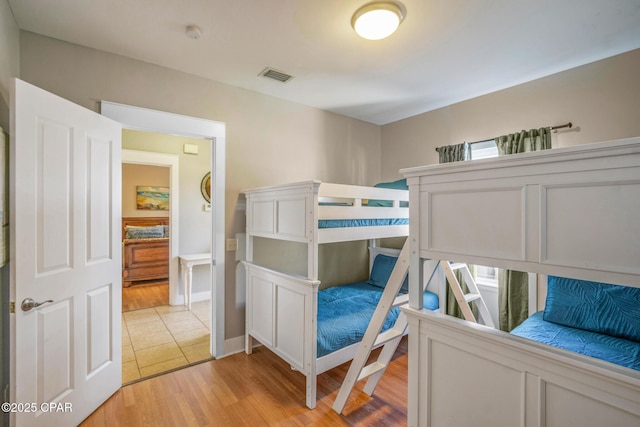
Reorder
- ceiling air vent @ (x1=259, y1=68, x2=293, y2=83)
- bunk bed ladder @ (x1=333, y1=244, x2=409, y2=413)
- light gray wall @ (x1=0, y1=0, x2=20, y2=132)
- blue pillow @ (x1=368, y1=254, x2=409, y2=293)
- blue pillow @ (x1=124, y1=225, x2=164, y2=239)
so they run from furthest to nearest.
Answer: blue pillow @ (x1=124, y1=225, x2=164, y2=239) → blue pillow @ (x1=368, y1=254, x2=409, y2=293) → ceiling air vent @ (x1=259, y1=68, x2=293, y2=83) → bunk bed ladder @ (x1=333, y1=244, x2=409, y2=413) → light gray wall @ (x1=0, y1=0, x2=20, y2=132)

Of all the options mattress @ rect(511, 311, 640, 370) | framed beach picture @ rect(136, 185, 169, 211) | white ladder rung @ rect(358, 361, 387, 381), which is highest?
framed beach picture @ rect(136, 185, 169, 211)

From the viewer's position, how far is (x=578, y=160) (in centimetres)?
92

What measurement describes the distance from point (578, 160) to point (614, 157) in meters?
0.08

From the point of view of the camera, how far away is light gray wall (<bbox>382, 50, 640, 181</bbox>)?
2.25 metres

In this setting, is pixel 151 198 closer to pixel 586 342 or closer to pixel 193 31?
pixel 193 31

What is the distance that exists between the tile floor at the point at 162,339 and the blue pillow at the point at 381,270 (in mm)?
2022

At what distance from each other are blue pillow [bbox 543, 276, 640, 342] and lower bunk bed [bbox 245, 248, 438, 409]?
3.61 feet

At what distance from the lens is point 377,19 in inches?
69.9

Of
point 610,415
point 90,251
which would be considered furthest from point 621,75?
point 90,251

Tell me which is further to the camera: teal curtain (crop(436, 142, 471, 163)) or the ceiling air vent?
teal curtain (crop(436, 142, 471, 163))

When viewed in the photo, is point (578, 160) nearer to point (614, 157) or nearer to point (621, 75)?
point (614, 157)

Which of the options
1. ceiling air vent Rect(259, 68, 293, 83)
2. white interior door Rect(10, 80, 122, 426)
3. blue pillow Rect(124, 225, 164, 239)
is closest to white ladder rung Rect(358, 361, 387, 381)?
white interior door Rect(10, 80, 122, 426)

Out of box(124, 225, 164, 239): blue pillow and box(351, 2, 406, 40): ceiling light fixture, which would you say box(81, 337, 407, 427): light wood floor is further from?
box(124, 225, 164, 239): blue pillow

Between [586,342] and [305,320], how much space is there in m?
1.88
